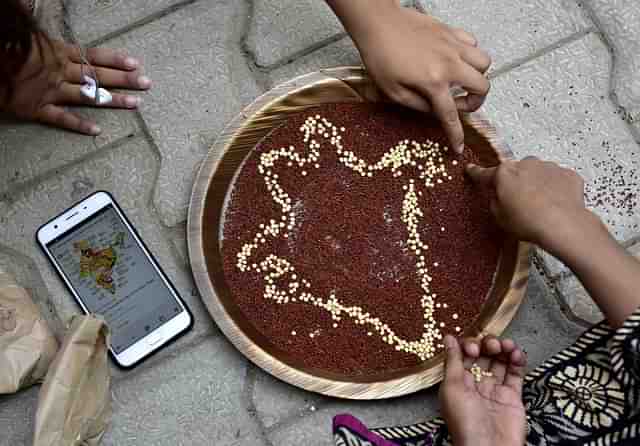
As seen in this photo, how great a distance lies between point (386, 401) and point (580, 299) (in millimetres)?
334

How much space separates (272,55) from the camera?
1234 mm

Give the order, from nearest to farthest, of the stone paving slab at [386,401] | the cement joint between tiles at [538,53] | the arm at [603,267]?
1. the arm at [603,267]
2. the stone paving slab at [386,401]
3. the cement joint between tiles at [538,53]

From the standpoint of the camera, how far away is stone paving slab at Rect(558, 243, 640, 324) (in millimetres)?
1156

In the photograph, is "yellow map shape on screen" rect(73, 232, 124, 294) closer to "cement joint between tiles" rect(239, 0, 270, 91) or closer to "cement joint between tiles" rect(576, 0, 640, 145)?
"cement joint between tiles" rect(239, 0, 270, 91)

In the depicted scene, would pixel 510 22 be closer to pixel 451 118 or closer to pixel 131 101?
pixel 451 118

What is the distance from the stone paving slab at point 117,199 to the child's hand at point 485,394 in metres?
0.37

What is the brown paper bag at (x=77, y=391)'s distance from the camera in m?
1.00

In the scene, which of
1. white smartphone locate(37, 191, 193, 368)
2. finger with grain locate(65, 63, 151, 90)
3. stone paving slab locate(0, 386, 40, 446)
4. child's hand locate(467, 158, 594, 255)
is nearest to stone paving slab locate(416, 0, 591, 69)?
child's hand locate(467, 158, 594, 255)

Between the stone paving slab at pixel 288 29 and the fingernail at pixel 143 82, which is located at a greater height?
the stone paving slab at pixel 288 29

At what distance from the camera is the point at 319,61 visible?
48.3 inches

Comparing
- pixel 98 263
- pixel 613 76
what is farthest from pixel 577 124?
pixel 98 263

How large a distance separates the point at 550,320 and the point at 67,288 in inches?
29.0

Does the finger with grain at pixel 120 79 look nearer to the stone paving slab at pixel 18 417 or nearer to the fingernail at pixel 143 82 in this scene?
the fingernail at pixel 143 82

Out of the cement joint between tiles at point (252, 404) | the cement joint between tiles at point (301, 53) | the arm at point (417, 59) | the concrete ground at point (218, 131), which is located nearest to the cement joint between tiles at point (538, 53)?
the concrete ground at point (218, 131)
